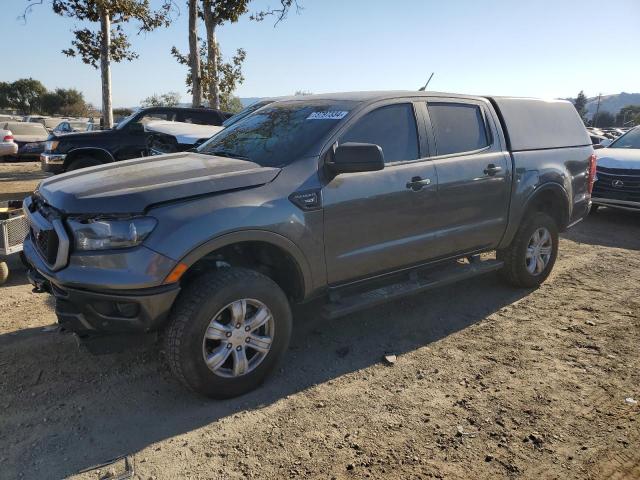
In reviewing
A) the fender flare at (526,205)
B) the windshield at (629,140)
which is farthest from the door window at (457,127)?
the windshield at (629,140)

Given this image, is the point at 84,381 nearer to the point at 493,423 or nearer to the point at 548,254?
the point at 493,423

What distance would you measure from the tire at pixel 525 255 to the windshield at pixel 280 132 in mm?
2340

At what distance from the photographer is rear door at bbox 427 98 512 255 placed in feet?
14.1

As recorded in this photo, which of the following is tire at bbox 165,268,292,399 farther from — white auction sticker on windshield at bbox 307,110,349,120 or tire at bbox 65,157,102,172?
tire at bbox 65,157,102,172

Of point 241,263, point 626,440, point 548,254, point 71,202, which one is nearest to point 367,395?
point 241,263

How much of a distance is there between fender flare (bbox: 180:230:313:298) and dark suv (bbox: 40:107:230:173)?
275 inches

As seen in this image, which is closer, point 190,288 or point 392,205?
point 190,288

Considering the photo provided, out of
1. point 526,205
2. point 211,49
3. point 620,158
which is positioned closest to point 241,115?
point 526,205

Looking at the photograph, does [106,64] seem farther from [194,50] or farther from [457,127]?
[457,127]

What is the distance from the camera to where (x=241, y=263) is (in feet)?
11.6

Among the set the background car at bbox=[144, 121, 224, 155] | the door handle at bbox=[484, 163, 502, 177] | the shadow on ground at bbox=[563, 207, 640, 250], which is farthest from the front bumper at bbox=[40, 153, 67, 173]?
the shadow on ground at bbox=[563, 207, 640, 250]

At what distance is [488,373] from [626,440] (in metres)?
0.94

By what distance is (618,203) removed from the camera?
8.80m

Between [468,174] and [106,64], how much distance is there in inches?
553
